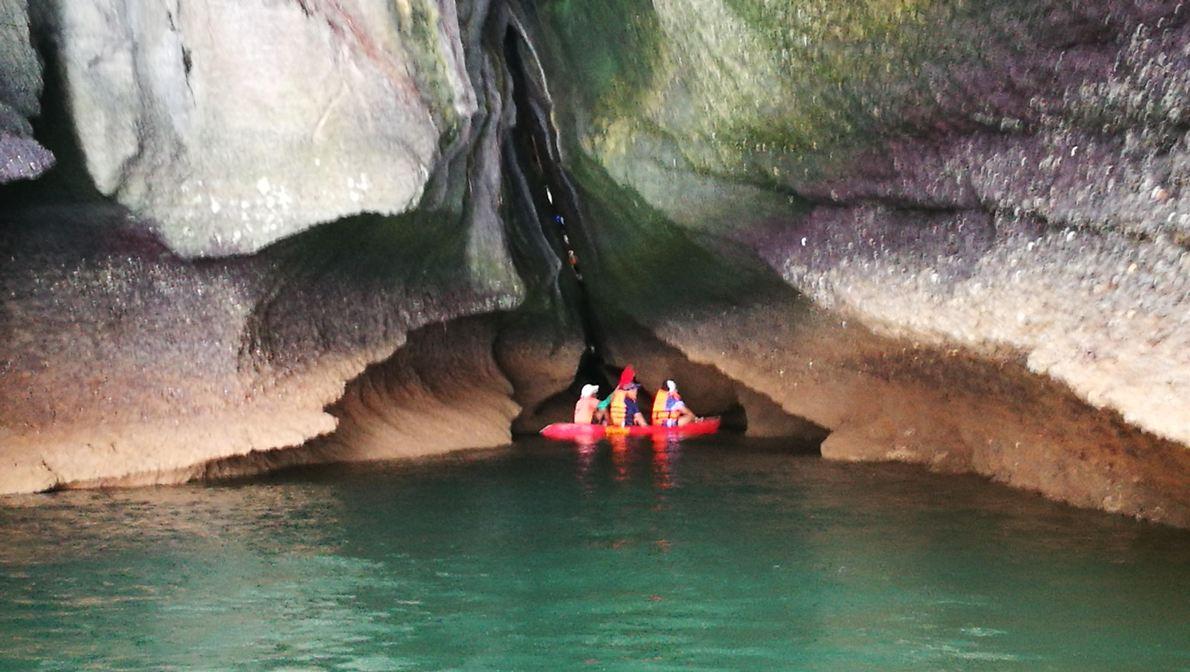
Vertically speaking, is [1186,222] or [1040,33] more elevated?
[1040,33]

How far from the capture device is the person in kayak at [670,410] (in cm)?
1438

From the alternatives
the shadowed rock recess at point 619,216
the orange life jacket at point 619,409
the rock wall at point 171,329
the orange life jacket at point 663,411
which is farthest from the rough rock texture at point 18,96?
the orange life jacket at point 663,411

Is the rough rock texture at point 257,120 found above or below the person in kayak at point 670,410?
above

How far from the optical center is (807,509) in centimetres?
770

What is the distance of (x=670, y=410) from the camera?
567 inches

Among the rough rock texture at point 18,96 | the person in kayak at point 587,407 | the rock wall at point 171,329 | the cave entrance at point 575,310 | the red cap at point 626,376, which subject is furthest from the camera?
the red cap at point 626,376

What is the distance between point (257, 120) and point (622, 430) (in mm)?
6512

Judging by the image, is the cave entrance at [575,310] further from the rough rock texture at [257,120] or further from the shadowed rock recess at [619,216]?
the rough rock texture at [257,120]

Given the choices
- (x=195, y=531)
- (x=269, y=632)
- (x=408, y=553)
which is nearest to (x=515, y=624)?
(x=269, y=632)

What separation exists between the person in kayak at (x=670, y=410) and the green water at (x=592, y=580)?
17.6 ft

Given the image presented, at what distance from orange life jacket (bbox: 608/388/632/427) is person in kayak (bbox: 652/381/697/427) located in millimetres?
375

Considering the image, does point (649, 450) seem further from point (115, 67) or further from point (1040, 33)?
point (1040, 33)

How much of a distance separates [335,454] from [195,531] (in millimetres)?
3958

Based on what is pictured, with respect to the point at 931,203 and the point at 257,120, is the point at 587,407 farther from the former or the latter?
the point at 931,203
